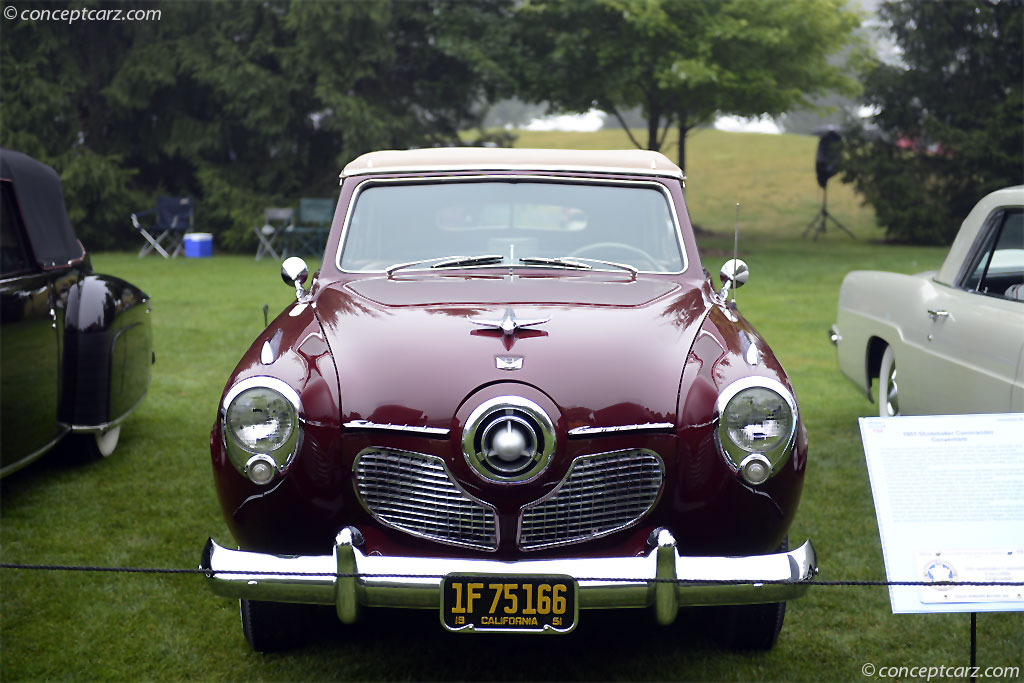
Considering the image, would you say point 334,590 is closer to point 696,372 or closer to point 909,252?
point 696,372

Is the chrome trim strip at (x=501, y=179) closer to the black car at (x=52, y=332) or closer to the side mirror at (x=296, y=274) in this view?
the side mirror at (x=296, y=274)

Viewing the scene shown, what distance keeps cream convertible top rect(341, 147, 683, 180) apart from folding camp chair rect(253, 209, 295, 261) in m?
16.3

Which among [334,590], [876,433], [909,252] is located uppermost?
[876,433]

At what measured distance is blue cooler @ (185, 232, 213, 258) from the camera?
20672 mm

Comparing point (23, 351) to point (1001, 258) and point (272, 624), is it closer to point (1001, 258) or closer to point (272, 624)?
point (272, 624)

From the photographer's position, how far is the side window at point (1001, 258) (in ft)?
15.3

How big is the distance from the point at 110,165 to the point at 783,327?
16.1 metres

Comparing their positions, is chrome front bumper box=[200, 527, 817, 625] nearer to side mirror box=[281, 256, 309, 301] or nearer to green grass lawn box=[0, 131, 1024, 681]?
green grass lawn box=[0, 131, 1024, 681]

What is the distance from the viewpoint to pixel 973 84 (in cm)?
2628

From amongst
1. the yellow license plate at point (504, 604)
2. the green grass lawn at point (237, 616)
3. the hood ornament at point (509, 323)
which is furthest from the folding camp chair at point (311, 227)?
the yellow license plate at point (504, 604)

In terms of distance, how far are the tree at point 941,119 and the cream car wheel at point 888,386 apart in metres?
20.7

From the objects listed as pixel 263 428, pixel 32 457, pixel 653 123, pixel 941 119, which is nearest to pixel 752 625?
pixel 263 428

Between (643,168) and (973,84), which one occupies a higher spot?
(643,168)

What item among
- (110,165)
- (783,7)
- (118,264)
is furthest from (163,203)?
(783,7)
